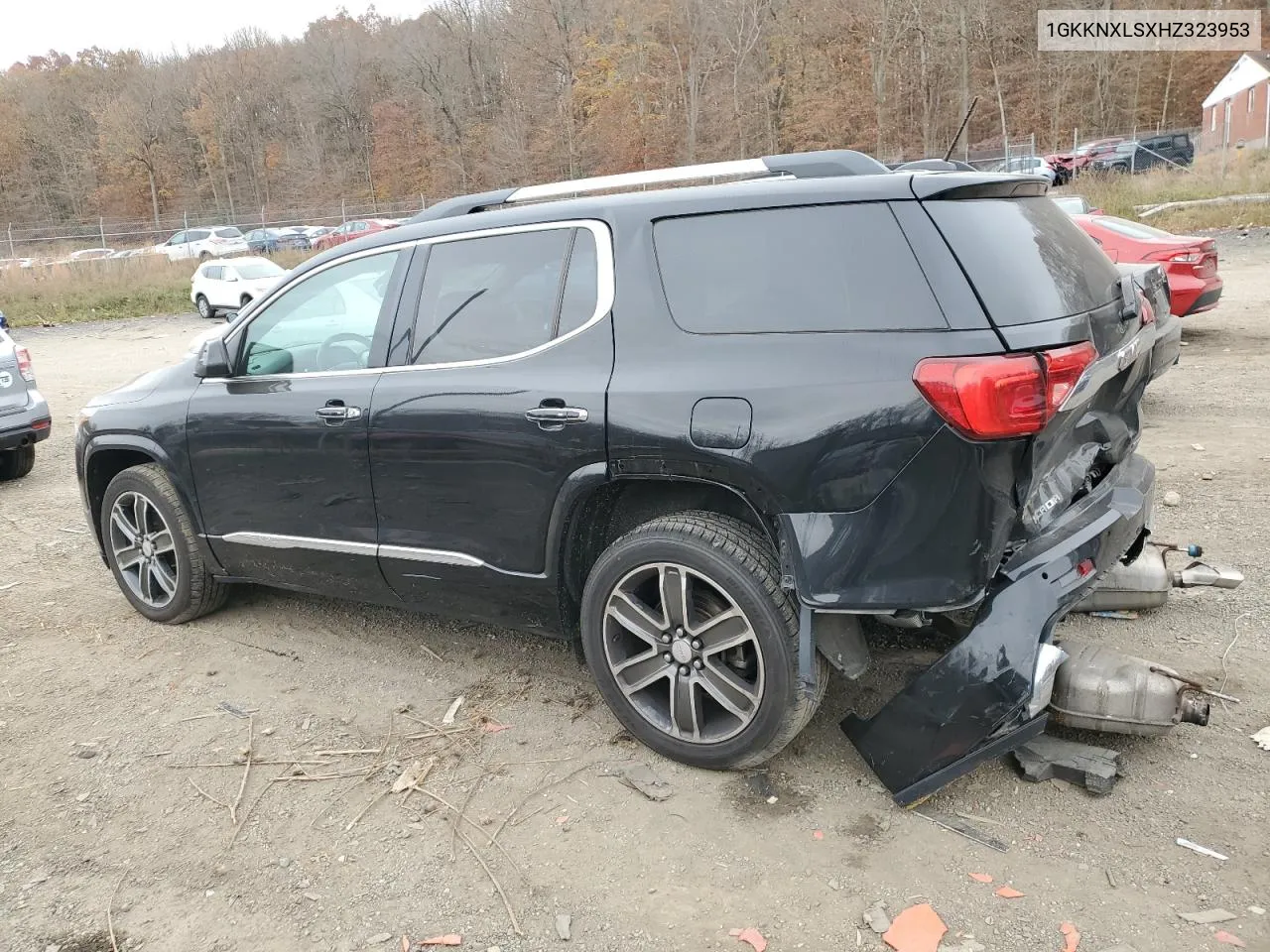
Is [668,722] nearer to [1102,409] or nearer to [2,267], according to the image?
[1102,409]

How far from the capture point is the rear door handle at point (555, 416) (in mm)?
3119

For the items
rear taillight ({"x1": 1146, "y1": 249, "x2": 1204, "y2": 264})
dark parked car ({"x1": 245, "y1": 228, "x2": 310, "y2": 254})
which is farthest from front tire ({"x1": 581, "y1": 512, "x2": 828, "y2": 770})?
dark parked car ({"x1": 245, "y1": 228, "x2": 310, "y2": 254})

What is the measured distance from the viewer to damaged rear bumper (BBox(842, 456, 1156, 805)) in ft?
8.82

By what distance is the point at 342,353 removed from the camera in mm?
3898

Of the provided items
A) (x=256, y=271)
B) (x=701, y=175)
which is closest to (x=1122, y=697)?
(x=701, y=175)

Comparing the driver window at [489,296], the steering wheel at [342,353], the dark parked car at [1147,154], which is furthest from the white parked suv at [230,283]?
the dark parked car at [1147,154]

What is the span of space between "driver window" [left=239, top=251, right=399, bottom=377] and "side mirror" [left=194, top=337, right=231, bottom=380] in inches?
2.7

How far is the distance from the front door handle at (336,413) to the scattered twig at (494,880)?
1595mm

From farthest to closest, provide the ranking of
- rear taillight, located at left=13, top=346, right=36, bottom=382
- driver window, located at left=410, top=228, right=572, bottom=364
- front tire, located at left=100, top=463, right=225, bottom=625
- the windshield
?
the windshield → rear taillight, located at left=13, top=346, right=36, bottom=382 → front tire, located at left=100, top=463, right=225, bottom=625 → driver window, located at left=410, top=228, right=572, bottom=364

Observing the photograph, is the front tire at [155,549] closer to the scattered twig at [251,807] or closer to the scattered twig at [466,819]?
the scattered twig at [251,807]

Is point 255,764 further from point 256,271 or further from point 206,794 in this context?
point 256,271

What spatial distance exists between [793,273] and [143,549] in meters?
3.52

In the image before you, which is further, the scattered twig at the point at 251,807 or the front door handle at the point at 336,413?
the front door handle at the point at 336,413

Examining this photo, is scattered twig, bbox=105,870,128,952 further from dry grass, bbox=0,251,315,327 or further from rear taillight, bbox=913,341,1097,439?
dry grass, bbox=0,251,315,327
